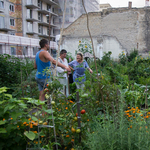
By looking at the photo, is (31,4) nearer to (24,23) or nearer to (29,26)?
(24,23)

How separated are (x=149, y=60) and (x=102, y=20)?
15129 millimetres

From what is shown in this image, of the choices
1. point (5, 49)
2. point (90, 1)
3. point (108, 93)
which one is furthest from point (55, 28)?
point (108, 93)

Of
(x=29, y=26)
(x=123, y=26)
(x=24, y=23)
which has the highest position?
(x=24, y=23)

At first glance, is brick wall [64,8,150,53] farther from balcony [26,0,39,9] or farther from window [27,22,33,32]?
window [27,22,33,32]

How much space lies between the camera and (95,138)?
1.61 metres

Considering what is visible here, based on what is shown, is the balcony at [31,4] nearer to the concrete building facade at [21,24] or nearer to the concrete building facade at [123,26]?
the concrete building facade at [21,24]

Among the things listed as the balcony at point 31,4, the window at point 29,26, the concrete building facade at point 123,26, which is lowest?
the concrete building facade at point 123,26

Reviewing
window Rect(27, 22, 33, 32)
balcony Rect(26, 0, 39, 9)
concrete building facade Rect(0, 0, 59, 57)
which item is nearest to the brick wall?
concrete building facade Rect(0, 0, 59, 57)

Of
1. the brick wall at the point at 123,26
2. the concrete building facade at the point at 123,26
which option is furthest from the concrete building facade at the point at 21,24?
the concrete building facade at the point at 123,26

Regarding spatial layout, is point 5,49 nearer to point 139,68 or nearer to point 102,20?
point 102,20

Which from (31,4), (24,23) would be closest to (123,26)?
(31,4)

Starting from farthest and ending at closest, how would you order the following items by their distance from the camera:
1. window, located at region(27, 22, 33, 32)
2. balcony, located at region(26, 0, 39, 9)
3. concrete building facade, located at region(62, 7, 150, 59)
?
window, located at region(27, 22, 33, 32) → balcony, located at region(26, 0, 39, 9) → concrete building facade, located at region(62, 7, 150, 59)

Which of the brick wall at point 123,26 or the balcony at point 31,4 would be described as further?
the balcony at point 31,4

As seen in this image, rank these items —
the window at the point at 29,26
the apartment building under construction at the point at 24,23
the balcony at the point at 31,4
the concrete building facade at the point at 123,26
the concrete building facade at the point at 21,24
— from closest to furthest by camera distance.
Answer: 1. the concrete building facade at the point at 123,26
2. the apartment building under construction at the point at 24,23
3. the concrete building facade at the point at 21,24
4. the balcony at the point at 31,4
5. the window at the point at 29,26
